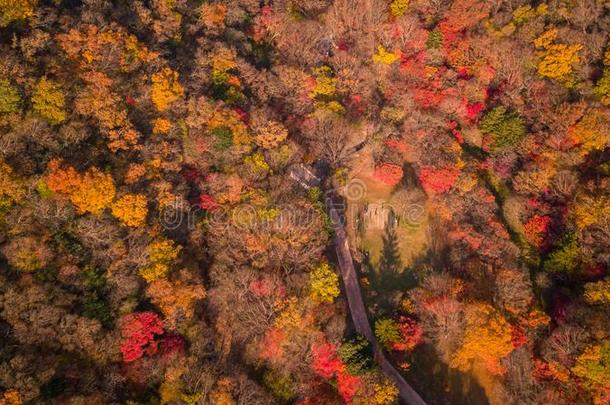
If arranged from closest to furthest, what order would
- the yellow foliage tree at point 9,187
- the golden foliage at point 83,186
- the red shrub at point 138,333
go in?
the yellow foliage tree at point 9,187, the golden foliage at point 83,186, the red shrub at point 138,333

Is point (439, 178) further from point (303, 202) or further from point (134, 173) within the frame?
point (134, 173)

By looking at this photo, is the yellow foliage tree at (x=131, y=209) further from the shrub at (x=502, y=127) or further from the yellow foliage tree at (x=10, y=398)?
the shrub at (x=502, y=127)

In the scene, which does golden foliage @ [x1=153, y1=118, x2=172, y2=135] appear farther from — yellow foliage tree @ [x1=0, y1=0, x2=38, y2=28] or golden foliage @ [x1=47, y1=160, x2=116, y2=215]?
yellow foliage tree @ [x1=0, y1=0, x2=38, y2=28]

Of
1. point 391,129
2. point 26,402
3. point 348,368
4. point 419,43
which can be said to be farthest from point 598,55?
point 26,402

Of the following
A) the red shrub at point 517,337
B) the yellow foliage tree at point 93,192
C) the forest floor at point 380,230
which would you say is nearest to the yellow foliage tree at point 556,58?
the forest floor at point 380,230

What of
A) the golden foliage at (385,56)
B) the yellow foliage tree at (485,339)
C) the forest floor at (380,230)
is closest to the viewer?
the yellow foliage tree at (485,339)

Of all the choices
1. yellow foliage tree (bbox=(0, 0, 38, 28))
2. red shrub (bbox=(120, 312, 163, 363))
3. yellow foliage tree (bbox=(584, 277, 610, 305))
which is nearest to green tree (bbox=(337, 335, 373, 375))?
red shrub (bbox=(120, 312, 163, 363))

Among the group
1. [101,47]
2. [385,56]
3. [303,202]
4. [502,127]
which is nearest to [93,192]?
[101,47]
